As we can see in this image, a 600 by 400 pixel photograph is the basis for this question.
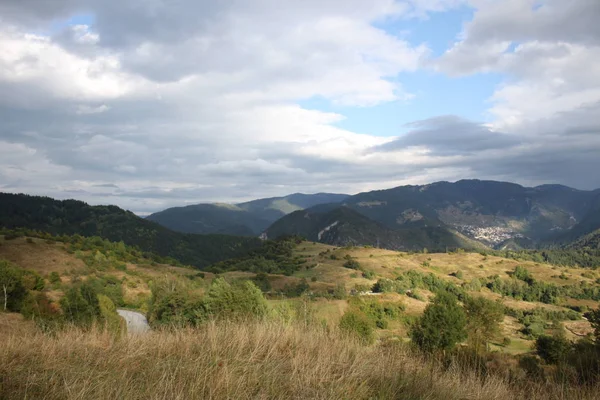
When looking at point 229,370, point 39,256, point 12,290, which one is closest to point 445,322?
point 229,370

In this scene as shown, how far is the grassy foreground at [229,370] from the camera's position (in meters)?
3.63

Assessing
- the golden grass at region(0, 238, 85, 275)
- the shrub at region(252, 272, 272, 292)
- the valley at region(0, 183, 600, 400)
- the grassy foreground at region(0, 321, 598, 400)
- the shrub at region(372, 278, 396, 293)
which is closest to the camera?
the grassy foreground at region(0, 321, 598, 400)

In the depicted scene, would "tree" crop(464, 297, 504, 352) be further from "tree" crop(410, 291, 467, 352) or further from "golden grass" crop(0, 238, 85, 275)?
"golden grass" crop(0, 238, 85, 275)

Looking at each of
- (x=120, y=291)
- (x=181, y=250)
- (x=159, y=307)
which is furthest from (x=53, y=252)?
(x=181, y=250)

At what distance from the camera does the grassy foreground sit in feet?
11.9

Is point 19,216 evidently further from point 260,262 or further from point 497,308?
point 497,308

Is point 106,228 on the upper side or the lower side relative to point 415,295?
upper

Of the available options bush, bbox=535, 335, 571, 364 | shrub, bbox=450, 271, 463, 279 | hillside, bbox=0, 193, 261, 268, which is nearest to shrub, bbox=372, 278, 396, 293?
shrub, bbox=450, 271, 463, 279

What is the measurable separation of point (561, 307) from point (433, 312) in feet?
274

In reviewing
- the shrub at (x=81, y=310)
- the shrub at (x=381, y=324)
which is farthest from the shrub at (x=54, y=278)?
the shrub at (x=381, y=324)

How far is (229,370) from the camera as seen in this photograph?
13.3 feet

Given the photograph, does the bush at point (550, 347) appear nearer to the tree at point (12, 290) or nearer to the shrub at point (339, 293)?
the shrub at point (339, 293)

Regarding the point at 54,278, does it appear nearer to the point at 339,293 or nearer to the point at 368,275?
the point at 339,293

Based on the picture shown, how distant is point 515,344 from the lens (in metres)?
58.6
